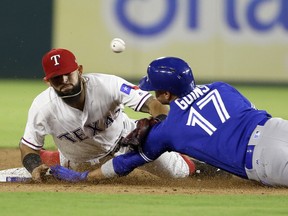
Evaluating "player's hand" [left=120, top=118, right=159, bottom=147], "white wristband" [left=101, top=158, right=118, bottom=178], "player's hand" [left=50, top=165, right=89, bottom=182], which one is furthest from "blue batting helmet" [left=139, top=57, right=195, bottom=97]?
"player's hand" [left=50, top=165, right=89, bottom=182]

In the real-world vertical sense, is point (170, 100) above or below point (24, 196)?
above

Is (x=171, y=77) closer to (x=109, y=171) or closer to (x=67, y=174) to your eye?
(x=109, y=171)

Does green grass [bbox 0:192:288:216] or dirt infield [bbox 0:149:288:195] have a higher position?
green grass [bbox 0:192:288:216]

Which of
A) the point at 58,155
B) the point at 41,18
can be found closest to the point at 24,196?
the point at 58,155

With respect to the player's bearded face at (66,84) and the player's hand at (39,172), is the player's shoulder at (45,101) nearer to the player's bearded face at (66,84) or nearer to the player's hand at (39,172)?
the player's bearded face at (66,84)

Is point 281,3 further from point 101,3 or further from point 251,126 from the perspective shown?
point 251,126

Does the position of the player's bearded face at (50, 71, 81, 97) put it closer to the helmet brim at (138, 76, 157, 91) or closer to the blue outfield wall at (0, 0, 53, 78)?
the helmet brim at (138, 76, 157, 91)
